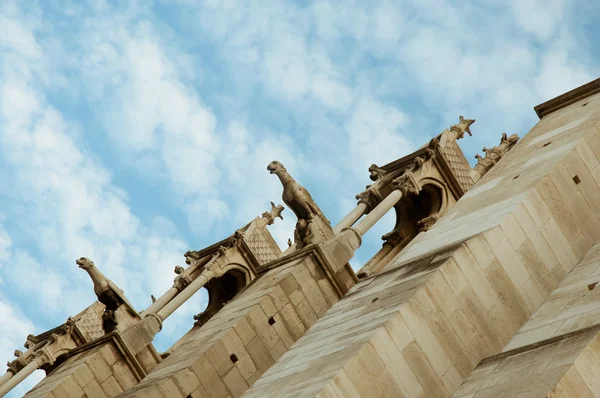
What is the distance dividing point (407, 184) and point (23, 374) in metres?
10.8

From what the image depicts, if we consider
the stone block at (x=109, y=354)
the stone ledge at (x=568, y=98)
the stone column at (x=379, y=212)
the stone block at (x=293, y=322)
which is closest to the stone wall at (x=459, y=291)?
the stone ledge at (x=568, y=98)

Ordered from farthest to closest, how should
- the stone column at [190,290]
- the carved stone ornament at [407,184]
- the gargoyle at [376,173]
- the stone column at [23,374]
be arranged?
the stone column at [23,374] < the gargoyle at [376,173] < the stone column at [190,290] < the carved stone ornament at [407,184]

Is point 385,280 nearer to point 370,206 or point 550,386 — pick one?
point 550,386

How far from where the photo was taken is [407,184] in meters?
27.6

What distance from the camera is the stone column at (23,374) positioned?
98.7 feet

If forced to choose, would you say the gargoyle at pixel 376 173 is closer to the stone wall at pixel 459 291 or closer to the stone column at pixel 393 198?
the stone column at pixel 393 198

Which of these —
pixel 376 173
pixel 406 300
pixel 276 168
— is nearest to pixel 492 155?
pixel 376 173

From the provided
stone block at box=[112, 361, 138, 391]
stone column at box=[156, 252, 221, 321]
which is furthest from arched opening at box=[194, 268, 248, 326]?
stone block at box=[112, 361, 138, 391]

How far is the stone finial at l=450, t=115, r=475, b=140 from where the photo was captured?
31.2 m

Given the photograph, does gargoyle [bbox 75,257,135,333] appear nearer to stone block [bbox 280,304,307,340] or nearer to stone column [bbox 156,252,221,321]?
stone column [bbox 156,252,221,321]

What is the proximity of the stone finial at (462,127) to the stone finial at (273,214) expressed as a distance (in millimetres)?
5374

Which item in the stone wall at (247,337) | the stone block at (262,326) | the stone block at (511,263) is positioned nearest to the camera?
the stone block at (511,263)

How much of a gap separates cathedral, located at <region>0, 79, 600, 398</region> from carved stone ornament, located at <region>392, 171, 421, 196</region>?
3 cm

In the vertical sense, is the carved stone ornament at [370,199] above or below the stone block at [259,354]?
above
